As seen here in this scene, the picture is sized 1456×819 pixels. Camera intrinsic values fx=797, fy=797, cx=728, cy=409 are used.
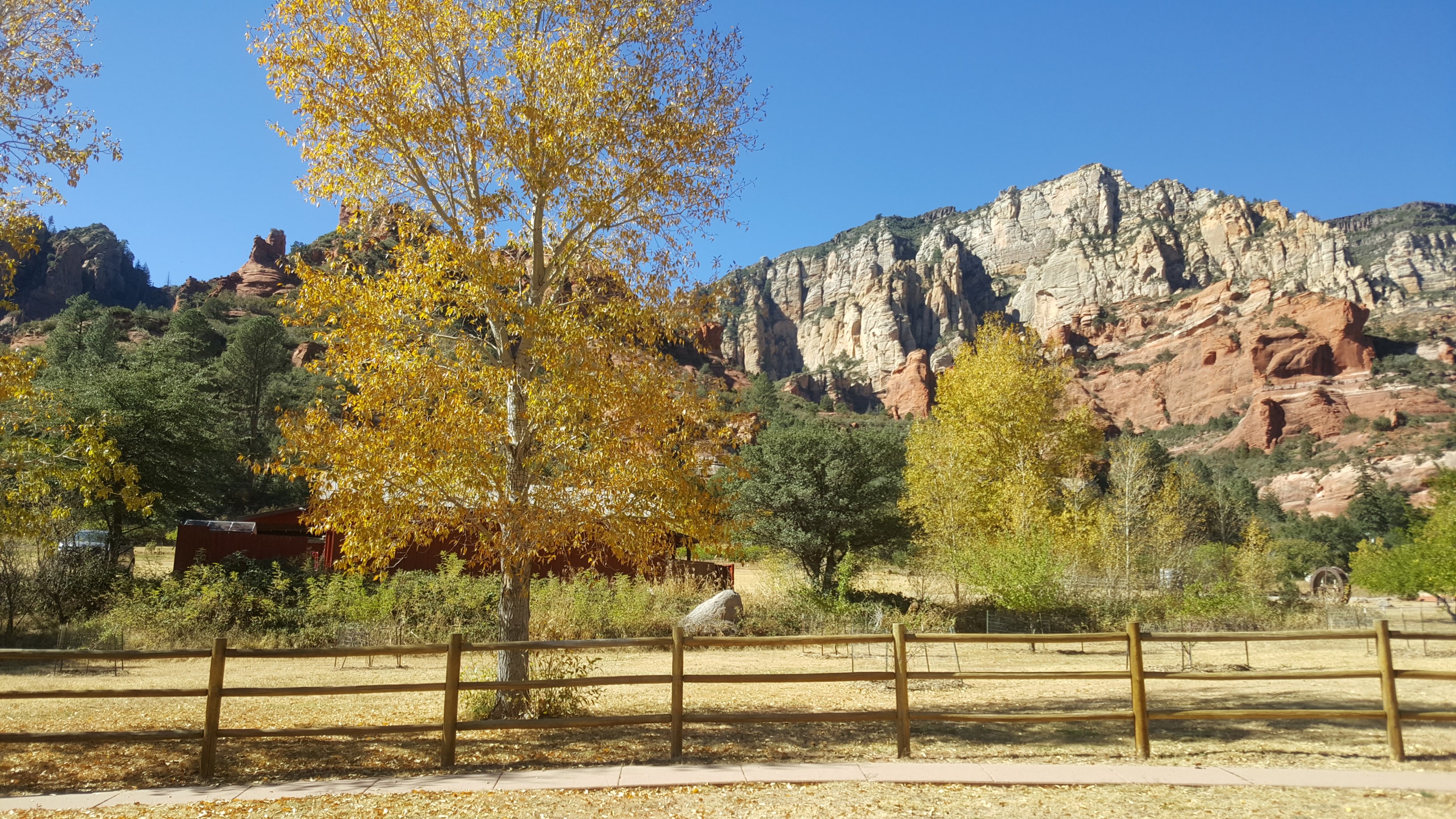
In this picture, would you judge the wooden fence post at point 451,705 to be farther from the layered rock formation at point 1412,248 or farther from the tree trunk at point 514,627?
the layered rock formation at point 1412,248

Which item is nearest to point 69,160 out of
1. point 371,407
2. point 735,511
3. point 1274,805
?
point 371,407

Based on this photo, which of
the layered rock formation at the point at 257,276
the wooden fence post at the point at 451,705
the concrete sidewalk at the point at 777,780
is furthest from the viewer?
the layered rock formation at the point at 257,276

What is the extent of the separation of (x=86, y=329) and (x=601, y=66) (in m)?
84.6

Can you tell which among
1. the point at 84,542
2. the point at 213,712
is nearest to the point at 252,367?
the point at 84,542

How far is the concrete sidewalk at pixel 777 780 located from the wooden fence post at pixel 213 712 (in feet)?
1.19

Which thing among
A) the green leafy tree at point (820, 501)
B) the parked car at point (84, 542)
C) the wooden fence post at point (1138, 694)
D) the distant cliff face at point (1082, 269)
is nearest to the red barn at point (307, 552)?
the parked car at point (84, 542)

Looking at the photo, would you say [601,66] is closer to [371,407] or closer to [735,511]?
[371,407]

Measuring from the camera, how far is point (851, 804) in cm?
631

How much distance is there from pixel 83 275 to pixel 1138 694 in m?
170

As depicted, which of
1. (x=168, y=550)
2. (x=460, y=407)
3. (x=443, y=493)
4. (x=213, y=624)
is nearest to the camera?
(x=460, y=407)

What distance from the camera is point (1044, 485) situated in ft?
92.4

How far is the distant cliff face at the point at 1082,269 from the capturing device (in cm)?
14538

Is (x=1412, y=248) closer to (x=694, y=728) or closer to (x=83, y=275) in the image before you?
(x=694, y=728)

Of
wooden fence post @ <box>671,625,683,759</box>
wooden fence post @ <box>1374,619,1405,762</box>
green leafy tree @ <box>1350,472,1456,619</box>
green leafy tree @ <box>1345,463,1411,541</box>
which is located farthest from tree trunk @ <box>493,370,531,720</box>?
green leafy tree @ <box>1345,463,1411,541</box>
